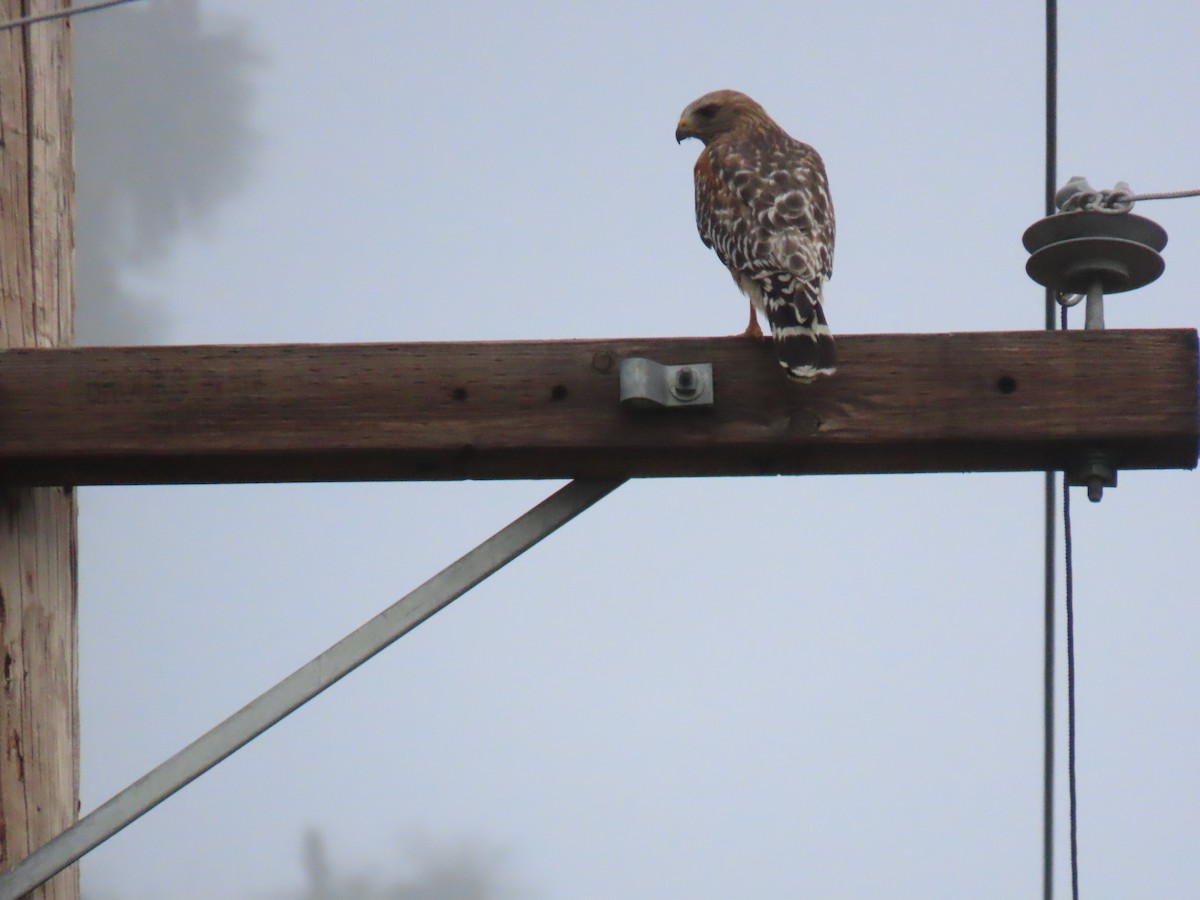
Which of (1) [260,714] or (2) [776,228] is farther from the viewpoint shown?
(2) [776,228]

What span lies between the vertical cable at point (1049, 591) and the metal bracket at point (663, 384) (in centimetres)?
187

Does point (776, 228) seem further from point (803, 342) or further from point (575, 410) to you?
point (575, 410)

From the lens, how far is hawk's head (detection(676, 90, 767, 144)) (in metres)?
5.46

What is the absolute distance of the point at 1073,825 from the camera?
3.39 meters

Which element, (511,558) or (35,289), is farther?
(35,289)

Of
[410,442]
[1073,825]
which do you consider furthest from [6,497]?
[1073,825]

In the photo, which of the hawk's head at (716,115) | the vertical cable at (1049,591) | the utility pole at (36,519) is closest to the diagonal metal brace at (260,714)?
the utility pole at (36,519)

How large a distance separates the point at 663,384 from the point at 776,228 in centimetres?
102

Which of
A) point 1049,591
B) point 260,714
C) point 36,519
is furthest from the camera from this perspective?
point 1049,591

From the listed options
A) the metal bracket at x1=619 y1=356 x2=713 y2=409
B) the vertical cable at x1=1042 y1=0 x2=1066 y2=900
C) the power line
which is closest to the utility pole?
the power line

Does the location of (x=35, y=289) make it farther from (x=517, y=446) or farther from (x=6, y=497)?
(x=517, y=446)

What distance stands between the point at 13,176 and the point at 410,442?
3.39 ft

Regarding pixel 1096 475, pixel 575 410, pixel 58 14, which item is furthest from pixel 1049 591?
pixel 58 14

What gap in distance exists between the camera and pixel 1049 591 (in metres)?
4.83
